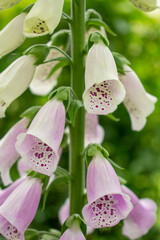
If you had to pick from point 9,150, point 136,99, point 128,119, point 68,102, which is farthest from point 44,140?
point 128,119

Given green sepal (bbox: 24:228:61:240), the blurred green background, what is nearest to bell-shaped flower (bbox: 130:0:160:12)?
green sepal (bbox: 24:228:61:240)

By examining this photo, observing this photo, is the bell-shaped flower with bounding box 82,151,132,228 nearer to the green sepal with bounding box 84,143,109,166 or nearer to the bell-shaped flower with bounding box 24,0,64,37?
the green sepal with bounding box 84,143,109,166

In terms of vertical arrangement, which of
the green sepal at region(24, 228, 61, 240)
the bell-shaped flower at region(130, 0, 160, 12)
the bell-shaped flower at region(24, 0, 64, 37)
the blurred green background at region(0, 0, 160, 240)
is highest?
the bell-shaped flower at region(24, 0, 64, 37)

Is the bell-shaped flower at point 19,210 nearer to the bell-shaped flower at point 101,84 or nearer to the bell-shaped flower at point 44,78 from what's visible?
the bell-shaped flower at point 101,84

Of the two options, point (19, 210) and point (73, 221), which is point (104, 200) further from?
point (19, 210)

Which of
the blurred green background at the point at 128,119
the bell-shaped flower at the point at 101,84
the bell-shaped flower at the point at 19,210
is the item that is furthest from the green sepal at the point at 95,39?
the blurred green background at the point at 128,119

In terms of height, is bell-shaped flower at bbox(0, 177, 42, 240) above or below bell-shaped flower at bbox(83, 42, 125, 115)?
below

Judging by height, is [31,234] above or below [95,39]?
below
